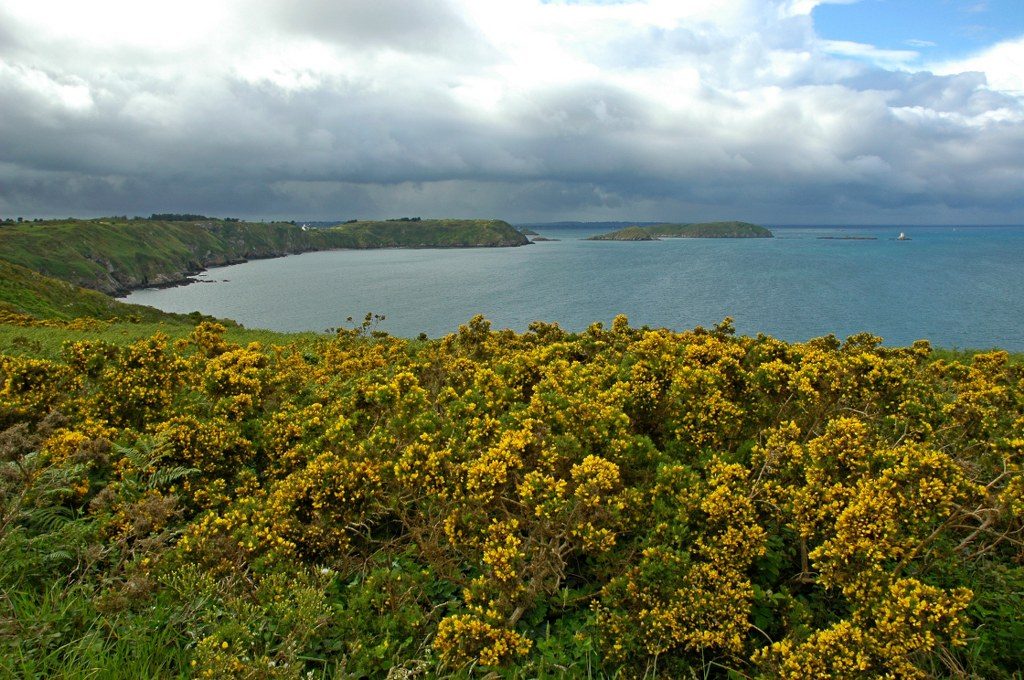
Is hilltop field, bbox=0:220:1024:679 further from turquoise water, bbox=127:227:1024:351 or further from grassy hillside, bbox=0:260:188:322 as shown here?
turquoise water, bbox=127:227:1024:351

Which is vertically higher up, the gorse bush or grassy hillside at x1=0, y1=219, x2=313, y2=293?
grassy hillside at x1=0, y1=219, x2=313, y2=293

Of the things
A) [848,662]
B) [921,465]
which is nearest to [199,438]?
[848,662]

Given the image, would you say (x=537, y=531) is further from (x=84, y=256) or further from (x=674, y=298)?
(x=84, y=256)

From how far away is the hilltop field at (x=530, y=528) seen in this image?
453cm

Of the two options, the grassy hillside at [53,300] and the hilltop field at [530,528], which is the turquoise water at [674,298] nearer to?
the grassy hillside at [53,300]

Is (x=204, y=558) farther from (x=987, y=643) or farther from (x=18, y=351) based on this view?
(x=18, y=351)

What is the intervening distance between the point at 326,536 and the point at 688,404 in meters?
4.69

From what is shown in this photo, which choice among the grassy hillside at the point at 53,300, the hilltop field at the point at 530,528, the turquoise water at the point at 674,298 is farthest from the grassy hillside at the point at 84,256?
the hilltop field at the point at 530,528

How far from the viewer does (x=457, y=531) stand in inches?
221

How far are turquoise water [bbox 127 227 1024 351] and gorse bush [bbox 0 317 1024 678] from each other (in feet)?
189

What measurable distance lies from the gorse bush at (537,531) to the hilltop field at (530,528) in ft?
0.10

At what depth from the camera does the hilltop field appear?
4.53 meters

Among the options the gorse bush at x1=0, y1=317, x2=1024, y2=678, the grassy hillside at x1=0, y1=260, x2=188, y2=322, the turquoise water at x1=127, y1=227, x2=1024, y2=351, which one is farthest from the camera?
the turquoise water at x1=127, y1=227, x2=1024, y2=351

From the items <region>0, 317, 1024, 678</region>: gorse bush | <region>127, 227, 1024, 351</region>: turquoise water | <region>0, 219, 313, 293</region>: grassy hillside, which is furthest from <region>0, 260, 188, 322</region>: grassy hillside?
<region>0, 219, 313, 293</region>: grassy hillside
